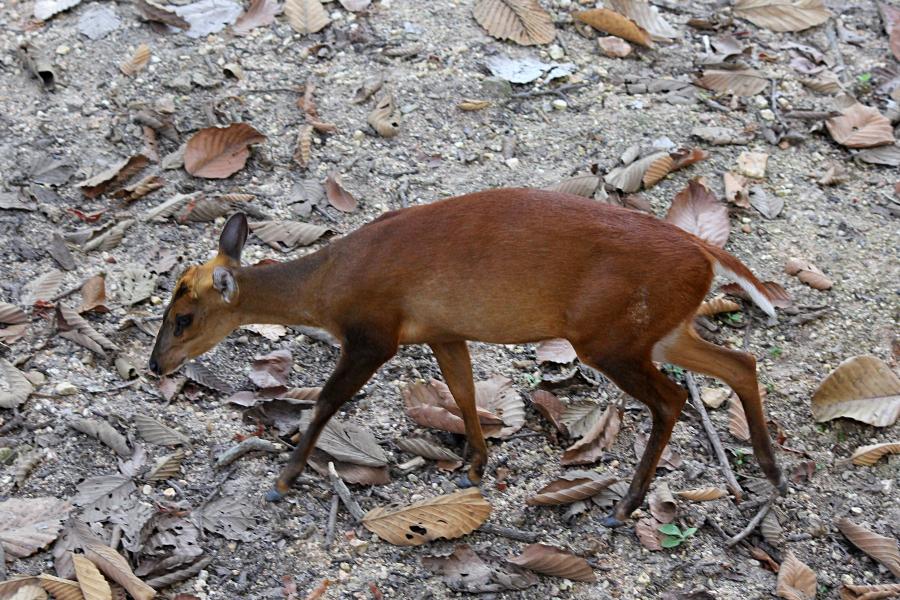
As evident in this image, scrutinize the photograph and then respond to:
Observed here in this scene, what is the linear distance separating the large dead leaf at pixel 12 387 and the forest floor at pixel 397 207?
1.8 inches

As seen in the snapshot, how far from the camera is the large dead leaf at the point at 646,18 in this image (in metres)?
7.93

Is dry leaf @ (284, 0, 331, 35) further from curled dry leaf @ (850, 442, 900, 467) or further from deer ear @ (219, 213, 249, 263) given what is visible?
curled dry leaf @ (850, 442, 900, 467)

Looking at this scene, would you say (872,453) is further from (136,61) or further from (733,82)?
(136,61)

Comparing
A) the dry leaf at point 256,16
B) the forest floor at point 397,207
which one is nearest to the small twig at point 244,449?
the forest floor at point 397,207

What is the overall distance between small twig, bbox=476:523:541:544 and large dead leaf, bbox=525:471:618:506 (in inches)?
7.2

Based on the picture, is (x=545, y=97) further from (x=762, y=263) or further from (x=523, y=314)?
(x=523, y=314)

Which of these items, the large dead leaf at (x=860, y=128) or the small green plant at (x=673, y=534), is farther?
the large dead leaf at (x=860, y=128)

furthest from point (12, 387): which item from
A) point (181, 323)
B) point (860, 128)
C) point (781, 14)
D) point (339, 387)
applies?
point (781, 14)

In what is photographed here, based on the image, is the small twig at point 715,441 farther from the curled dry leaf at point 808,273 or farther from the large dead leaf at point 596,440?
the curled dry leaf at point 808,273

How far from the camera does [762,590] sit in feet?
15.6

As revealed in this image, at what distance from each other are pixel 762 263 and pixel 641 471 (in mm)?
1956

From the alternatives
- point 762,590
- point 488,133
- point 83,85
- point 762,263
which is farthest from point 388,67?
point 762,590

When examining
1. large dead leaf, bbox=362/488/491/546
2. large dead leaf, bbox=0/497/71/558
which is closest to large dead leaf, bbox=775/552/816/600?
large dead leaf, bbox=362/488/491/546

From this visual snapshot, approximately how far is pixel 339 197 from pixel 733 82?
109 inches
